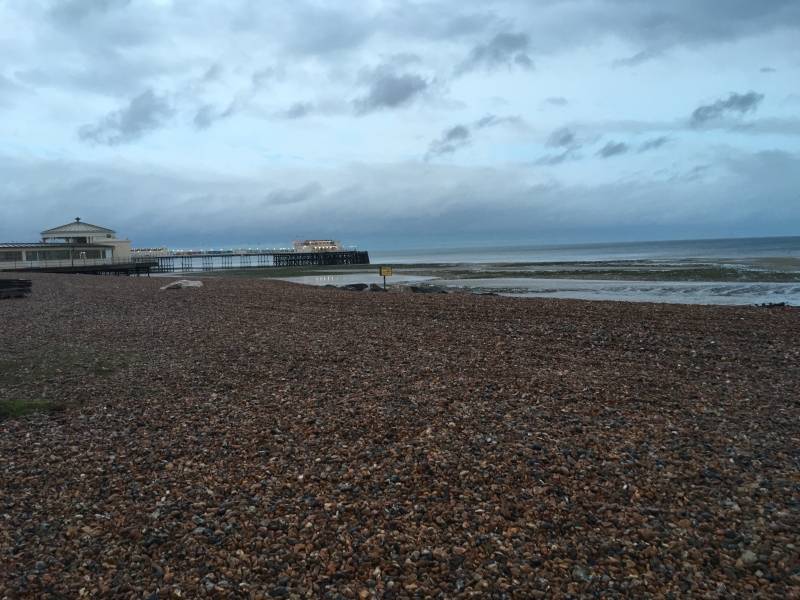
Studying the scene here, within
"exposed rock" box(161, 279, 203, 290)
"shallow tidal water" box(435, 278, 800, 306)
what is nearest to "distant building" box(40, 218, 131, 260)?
"exposed rock" box(161, 279, 203, 290)

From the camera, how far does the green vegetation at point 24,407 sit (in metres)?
6.92

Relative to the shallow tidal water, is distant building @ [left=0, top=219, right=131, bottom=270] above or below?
above

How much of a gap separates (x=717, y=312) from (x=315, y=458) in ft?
48.3

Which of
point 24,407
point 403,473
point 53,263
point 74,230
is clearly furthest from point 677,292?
point 74,230

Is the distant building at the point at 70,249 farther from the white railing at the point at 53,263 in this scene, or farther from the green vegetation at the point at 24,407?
the green vegetation at the point at 24,407

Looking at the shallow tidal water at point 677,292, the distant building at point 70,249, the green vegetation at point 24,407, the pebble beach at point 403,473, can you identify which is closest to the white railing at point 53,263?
the distant building at point 70,249

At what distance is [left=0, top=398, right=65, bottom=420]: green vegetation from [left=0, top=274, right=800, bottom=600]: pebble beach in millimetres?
125

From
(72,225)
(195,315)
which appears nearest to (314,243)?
(72,225)

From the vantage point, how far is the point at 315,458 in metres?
5.51

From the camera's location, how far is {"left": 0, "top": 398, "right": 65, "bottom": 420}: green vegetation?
692 cm

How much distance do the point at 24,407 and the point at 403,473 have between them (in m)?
5.13

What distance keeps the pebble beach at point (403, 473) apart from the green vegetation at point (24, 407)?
0.12 meters

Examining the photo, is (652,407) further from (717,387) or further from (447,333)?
(447,333)

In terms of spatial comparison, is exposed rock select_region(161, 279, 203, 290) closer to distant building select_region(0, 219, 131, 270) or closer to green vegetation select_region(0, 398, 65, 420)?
green vegetation select_region(0, 398, 65, 420)
